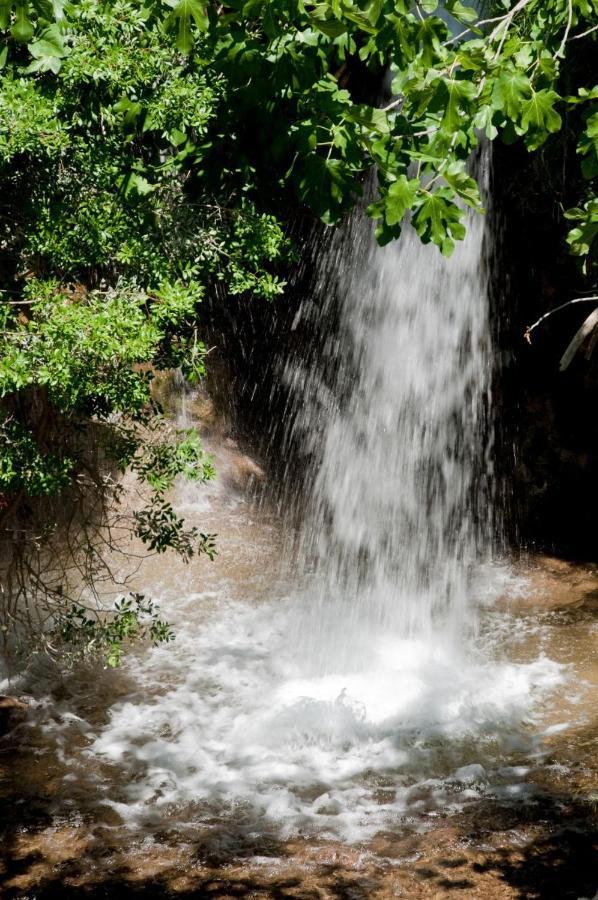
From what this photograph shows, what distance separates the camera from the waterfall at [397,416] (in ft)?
30.8

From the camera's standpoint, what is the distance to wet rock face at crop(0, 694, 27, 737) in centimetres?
601

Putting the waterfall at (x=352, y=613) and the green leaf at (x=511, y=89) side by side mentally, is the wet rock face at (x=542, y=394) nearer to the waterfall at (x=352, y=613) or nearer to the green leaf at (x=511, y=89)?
the waterfall at (x=352, y=613)

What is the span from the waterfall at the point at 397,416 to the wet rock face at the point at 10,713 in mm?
3474

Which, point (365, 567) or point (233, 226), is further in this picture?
point (365, 567)

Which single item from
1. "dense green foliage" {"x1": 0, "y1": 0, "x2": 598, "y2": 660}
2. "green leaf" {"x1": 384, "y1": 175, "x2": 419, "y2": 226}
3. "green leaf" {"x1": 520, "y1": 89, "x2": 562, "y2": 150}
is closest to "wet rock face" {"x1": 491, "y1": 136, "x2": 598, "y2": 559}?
"dense green foliage" {"x1": 0, "y1": 0, "x2": 598, "y2": 660}

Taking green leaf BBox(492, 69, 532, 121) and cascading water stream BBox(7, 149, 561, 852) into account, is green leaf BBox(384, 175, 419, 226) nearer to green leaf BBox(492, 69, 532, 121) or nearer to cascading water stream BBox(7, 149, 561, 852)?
green leaf BBox(492, 69, 532, 121)

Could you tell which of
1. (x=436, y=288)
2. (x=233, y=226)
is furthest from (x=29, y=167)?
(x=436, y=288)

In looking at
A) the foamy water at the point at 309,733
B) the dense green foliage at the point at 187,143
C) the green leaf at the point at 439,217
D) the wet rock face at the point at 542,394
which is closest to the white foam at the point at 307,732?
the foamy water at the point at 309,733

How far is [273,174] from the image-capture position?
15.6ft

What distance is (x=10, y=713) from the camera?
614 cm

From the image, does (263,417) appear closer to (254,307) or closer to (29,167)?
(254,307)

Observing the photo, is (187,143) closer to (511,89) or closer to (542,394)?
(511,89)

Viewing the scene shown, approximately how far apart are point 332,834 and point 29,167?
3.86 m

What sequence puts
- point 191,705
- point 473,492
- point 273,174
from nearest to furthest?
point 273,174 → point 191,705 → point 473,492
